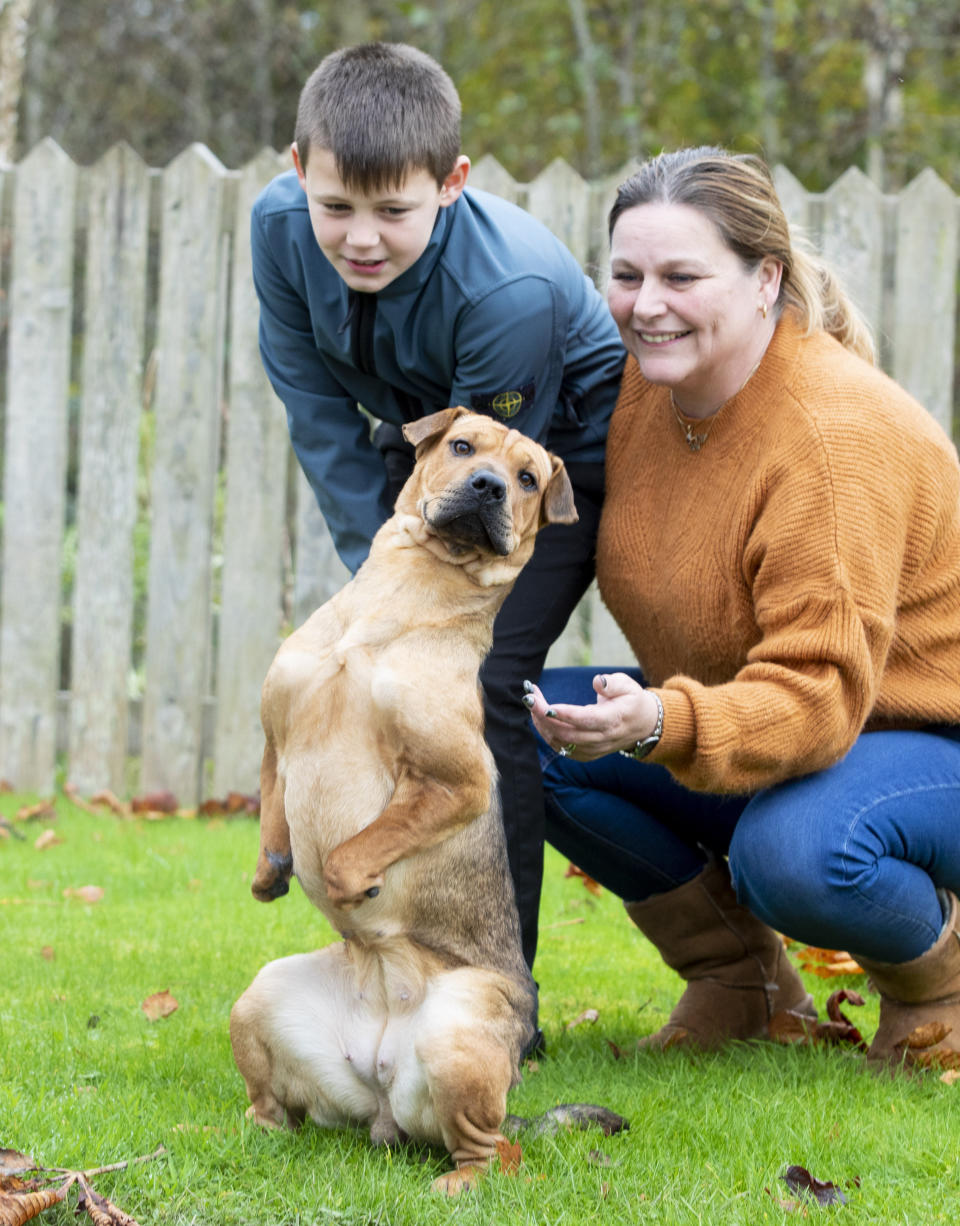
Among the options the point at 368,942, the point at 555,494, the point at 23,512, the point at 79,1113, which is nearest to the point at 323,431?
the point at 555,494

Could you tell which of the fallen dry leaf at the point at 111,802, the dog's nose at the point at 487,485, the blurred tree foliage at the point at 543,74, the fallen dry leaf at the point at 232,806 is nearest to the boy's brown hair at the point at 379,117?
the dog's nose at the point at 487,485

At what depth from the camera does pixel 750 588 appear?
3762mm

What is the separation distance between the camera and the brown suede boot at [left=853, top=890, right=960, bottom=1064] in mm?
3881

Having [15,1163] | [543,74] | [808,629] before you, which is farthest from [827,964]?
[543,74]

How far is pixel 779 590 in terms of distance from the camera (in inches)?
140

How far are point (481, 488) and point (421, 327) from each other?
2.58 feet

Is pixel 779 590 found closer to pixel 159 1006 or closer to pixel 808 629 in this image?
pixel 808 629

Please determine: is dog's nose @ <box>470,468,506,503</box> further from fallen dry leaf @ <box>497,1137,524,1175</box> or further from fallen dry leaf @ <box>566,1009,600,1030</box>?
fallen dry leaf @ <box>566,1009,600,1030</box>

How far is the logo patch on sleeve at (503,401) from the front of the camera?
12.8 ft

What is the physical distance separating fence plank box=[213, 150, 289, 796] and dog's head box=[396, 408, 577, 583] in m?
3.18

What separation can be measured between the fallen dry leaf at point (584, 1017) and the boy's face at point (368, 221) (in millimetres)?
2329

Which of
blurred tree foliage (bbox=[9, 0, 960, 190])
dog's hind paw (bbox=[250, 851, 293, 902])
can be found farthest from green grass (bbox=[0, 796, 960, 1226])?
blurred tree foliage (bbox=[9, 0, 960, 190])

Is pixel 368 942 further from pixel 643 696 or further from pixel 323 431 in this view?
pixel 323 431

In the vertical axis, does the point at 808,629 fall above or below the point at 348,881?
above
